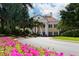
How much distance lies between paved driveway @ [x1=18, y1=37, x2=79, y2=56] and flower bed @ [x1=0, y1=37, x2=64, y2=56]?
0.22 ft

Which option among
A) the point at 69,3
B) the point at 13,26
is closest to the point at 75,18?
the point at 69,3

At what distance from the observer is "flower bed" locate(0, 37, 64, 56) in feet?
13.5

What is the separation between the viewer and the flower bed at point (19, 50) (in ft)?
13.5

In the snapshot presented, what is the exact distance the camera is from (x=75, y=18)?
4.26 m

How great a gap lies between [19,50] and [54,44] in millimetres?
494

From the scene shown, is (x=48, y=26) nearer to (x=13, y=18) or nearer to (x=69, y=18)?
(x=69, y=18)

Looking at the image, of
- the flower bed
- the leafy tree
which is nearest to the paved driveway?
the flower bed

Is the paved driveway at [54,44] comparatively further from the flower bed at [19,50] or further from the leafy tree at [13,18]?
the leafy tree at [13,18]

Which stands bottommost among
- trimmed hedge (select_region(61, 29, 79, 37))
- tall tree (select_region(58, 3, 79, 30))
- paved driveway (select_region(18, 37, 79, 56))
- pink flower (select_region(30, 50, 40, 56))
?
pink flower (select_region(30, 50, 40, 56))

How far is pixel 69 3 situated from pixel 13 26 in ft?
2.77

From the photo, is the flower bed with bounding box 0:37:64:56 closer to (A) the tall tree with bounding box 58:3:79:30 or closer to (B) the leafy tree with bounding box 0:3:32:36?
(B) the leafy tree with bounding box 0:3:32:36

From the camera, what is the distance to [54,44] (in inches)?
168

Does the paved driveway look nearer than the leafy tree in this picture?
Yes

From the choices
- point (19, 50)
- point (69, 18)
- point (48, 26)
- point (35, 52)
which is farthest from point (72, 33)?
point (19, 50)
